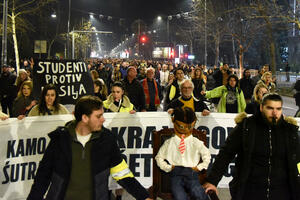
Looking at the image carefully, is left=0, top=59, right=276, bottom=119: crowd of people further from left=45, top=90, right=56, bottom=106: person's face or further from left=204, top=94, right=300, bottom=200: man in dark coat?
left=204, top=94, right=300, bottom=200: man in dark coat

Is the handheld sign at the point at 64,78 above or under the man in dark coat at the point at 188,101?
above

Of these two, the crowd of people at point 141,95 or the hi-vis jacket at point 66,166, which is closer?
the hi-vis jacket at point 66,166

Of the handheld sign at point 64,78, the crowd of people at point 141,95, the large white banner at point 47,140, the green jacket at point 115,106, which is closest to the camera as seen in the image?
the large white banner at point 47,140

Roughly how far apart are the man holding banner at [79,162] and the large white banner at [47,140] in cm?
254

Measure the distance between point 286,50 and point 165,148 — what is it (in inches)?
2952

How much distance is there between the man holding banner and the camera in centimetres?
320

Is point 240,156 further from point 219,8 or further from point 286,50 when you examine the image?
point 286,50

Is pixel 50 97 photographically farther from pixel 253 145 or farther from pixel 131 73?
pixel 253 145

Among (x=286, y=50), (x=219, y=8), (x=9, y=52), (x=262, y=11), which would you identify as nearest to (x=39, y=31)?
(x=9, y=52)

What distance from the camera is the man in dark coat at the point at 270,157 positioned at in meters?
3.70

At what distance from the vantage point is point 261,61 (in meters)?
69.4

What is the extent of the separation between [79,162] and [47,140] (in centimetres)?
280

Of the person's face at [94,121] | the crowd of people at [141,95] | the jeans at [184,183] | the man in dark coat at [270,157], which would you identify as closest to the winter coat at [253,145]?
the man in dark coat at [270,157]

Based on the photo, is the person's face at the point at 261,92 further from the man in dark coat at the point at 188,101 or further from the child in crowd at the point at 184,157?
the child in crowd at the point at 184,157
